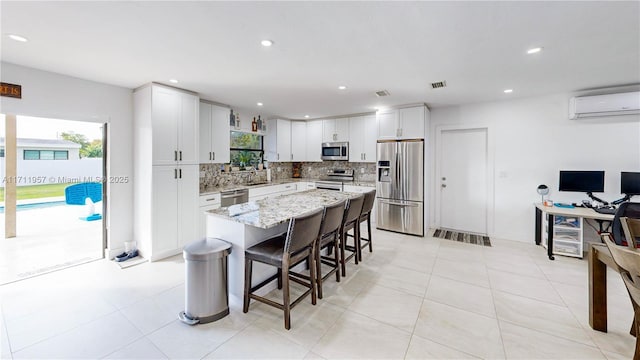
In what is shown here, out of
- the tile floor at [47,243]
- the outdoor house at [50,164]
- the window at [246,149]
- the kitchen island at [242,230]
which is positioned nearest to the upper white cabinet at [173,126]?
the outdoor house at [50,164]

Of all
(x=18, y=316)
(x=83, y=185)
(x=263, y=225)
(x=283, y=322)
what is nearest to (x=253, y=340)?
(x=283, y=322)

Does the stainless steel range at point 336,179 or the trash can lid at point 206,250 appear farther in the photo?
the stainless steel range at point 336,179

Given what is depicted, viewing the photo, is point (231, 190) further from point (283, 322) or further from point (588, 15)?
point (588, 15)

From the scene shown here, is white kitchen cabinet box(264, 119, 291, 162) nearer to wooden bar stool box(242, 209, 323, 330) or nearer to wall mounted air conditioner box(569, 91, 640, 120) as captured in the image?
wooden bar stool box(242, 209, 323, 330)

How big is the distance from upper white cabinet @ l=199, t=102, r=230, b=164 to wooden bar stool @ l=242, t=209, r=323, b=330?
2.64 m

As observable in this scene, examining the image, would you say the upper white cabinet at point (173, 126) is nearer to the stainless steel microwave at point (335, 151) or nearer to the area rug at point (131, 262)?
the area rug at point (131, 262)

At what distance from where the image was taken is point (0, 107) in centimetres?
264

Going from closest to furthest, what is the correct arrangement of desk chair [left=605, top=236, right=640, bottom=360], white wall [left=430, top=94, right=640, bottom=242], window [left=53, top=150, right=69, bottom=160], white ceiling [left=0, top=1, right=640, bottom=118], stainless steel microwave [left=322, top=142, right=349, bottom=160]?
1. desk chair [left=605, top=236, right=640, bottom=360]
2. white ceiling [left=0, top=1, right=640, bottom=118]
3. window [left=53, top=150, right=69, bottom=160]
4. white wall [left=430, top=94, right=640, bottom=242]
5. stainless steel microwave [left=322, top=142, right=349, bottom=160]

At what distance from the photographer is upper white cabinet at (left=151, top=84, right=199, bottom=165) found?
3.41m

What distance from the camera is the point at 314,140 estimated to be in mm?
6195

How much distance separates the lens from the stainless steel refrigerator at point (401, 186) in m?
4.59

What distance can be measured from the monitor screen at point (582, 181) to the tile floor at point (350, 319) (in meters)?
1.22

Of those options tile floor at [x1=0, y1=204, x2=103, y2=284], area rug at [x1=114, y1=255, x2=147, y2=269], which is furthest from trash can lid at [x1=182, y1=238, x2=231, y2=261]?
tile floor at [x1=0, y1=204, x2=103, y2=284]

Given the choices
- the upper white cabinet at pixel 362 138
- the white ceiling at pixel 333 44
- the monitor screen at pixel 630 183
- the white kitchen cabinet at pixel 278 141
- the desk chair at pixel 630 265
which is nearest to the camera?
the desk chair at pixel 630 265
